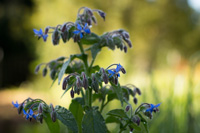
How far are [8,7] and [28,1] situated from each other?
109 cm

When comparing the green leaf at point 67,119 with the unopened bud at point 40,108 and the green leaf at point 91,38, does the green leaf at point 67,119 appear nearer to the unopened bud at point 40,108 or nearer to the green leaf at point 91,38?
the unopened bud at point 40,108

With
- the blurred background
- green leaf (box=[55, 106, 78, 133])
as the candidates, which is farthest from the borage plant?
the blurred background

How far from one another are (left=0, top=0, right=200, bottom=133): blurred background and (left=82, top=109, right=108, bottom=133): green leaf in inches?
46.0

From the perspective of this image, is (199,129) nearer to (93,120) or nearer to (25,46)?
(93,120)

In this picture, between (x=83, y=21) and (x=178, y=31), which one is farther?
(x=178, y=31)

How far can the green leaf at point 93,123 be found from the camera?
1.15m

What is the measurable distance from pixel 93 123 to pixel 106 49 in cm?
969

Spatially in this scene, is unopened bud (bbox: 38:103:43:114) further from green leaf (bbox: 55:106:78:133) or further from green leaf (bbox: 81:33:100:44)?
green leaf (bbox: 81:33:100:44)

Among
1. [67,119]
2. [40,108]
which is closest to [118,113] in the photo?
[67,119]

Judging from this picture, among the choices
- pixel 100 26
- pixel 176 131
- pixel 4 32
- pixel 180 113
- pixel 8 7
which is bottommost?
pixel 176 131

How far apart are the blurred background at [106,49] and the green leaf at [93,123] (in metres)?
1.17

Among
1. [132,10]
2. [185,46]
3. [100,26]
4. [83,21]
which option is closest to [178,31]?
[185,46]

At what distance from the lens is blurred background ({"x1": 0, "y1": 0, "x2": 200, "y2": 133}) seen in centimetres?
474

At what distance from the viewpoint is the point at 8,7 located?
50.3ft
